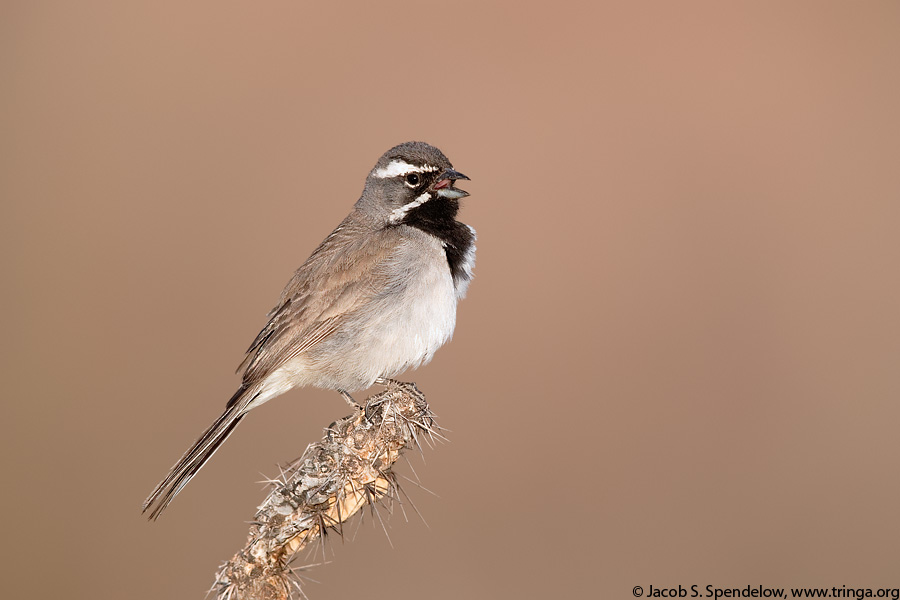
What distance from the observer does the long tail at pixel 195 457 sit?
14.1 feet

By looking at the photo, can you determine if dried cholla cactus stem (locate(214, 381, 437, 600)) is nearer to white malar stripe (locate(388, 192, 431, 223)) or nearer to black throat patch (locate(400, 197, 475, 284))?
black throat patch (locate(400, 197, 475, 284))

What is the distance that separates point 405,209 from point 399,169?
0.96 ft

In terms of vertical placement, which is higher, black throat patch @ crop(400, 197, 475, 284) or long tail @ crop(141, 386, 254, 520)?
black throat patch @ crop(400, 197, 475, 284)

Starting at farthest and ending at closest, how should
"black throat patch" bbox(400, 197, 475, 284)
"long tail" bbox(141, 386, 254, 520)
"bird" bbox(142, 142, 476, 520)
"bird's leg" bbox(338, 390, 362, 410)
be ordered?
"black throat patch" bbox(400, 197, 475, 284) < "bird" bbox(142, 142, 476, 520) < "bird's leg" bbox(338, 390, 362, 410) < "long tail" bbox(141, 386, 254, 520)

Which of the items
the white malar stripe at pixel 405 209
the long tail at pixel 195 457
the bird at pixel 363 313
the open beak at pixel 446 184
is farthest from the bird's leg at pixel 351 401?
the open beak at pixel 446 184

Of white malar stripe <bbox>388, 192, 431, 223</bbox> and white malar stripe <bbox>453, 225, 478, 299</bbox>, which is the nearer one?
white malar stripe <bbox>453, 225, 478, 299</bbox>

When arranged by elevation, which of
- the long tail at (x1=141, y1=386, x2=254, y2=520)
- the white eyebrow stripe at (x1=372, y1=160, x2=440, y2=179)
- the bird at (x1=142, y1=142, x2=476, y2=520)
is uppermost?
the white eyebrow stripe at (x1=372, y1=160, x2=440, y2=179)

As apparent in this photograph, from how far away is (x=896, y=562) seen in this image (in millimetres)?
8102

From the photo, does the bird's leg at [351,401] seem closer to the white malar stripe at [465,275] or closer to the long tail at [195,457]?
the long tail at [195,457]

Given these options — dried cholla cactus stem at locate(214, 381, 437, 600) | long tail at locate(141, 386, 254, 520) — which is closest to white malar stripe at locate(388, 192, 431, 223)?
long tail at locate(141, 386, 254, 520)

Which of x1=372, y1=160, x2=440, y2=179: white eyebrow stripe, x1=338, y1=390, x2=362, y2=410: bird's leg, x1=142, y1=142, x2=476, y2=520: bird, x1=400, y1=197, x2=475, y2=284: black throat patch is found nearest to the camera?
x1=338, y1=390, x2=362, y2=410: bird's leg

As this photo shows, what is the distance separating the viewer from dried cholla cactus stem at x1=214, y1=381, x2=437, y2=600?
3389 mm

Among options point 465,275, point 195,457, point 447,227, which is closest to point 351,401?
point 195,457

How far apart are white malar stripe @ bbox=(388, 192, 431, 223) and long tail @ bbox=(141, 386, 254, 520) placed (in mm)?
1676
